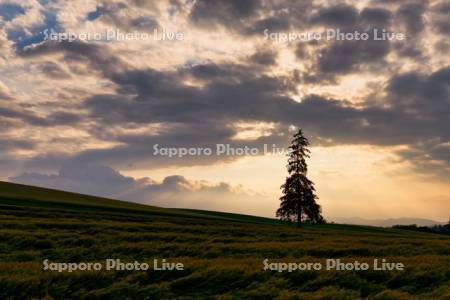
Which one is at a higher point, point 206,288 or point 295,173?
point 295,173

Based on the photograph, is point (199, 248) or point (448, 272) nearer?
point (448, 272)

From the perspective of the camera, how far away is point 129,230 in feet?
91.2

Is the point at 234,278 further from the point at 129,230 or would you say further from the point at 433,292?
the point at 129,230

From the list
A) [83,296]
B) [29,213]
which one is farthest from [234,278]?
[29,213]

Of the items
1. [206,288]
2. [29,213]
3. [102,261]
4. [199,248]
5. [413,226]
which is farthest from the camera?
[413,226]

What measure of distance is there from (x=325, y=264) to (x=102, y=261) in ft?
27.0

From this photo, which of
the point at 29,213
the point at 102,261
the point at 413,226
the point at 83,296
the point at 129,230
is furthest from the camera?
the point at 413,226

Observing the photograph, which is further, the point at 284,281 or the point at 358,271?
the point at 358,271

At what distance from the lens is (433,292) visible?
12.3 meters

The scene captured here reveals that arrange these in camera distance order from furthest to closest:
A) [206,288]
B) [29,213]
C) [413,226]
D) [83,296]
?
[413,226]
[29,213]
[206,288]
[83,296]

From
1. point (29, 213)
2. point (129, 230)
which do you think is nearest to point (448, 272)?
point (129, 230)

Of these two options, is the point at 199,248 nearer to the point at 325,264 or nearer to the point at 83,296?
the point at 325,264

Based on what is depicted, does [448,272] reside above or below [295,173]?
below

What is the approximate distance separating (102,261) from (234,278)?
5.63m
